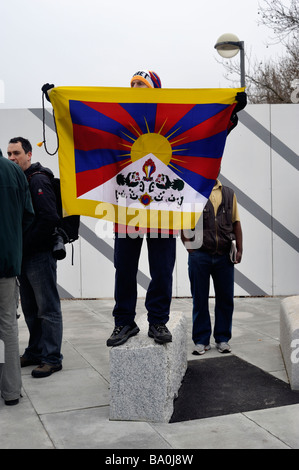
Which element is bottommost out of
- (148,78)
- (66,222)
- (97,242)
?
(97,242)

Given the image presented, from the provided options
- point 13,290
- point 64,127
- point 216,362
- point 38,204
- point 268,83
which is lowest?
point 216,362

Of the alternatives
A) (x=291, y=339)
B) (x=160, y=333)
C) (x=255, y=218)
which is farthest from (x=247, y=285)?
(x=160, y=333)

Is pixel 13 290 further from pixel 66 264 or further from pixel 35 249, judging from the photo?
pixel 66 264

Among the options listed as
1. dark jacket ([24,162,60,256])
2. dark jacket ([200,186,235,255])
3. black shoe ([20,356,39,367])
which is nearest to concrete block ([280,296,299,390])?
dark jacket ([200,186,235,255])

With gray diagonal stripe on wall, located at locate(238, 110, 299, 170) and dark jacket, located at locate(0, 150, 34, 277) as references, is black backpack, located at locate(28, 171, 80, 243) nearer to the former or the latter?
dark jacket, located at locate(0, 150, 34, 277)

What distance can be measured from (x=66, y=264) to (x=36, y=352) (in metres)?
3.32

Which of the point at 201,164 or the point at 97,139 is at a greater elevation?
the point at 97,139

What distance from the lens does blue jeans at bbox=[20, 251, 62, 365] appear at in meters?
4.85

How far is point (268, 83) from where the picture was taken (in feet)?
66.5

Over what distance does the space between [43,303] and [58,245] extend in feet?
1.80

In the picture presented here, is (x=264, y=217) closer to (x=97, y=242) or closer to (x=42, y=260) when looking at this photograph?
(x=97, y=242)

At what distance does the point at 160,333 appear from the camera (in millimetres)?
3922

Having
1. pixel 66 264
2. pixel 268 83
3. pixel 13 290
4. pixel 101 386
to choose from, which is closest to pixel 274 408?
pixel 101 386

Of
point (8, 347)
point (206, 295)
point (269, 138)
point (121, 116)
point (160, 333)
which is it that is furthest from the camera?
point (269, 138)
